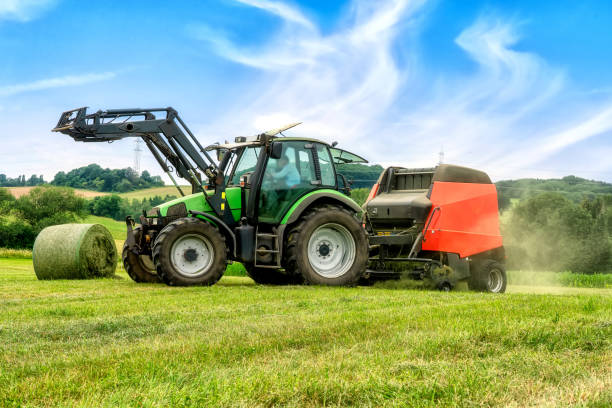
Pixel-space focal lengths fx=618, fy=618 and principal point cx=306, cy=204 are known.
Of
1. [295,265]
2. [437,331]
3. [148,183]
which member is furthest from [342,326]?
[148,183]

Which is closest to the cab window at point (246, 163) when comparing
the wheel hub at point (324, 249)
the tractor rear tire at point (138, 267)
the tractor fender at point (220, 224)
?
the tractor fender at point (220, 224)

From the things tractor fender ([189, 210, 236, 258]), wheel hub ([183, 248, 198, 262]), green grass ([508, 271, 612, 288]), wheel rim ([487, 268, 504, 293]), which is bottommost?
green grass ([508, 271, 612, 288])

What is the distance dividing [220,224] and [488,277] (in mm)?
5033

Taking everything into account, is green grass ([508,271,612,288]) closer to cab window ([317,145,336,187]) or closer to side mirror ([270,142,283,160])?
cab window ([317,145,336,187])

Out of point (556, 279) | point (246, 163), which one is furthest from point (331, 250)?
point (556, 279)

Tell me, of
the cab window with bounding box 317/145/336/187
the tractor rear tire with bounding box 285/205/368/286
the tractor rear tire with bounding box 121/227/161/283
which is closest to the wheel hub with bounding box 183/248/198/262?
the tractor rear tire with bounding box 285/205/368/286

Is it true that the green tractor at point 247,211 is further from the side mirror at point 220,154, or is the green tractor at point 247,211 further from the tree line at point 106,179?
the tree line at point 106,179

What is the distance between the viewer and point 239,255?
400 inches

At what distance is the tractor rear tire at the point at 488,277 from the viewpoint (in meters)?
11.3

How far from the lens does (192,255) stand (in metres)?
9.84

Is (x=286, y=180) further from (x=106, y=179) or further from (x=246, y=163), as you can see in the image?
(x=106, y=179)

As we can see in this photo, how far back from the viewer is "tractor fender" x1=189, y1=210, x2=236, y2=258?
33.1 feet

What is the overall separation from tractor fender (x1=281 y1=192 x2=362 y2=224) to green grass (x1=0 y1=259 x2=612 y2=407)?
131 inches

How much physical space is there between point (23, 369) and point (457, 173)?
30.1 feet
